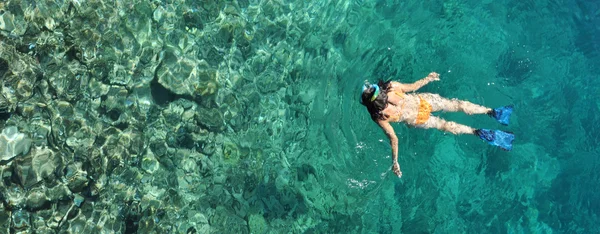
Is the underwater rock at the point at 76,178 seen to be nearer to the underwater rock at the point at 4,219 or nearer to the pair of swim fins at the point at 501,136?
the underwater rock at the point at 4,219

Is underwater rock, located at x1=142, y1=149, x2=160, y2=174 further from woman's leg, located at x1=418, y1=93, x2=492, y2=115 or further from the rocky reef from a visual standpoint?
woman's leg, located at x1=418, y1=93, x2=492, y2=115

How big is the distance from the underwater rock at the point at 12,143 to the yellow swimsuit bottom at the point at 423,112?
219 inches

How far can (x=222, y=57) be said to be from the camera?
800cm

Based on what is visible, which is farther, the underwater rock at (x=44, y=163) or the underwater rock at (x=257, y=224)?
the underwater rock at (x=257, y=224)

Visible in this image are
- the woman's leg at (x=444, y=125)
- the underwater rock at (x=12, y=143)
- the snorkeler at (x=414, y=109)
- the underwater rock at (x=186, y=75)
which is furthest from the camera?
the underwater rock at (x=186, y=75)

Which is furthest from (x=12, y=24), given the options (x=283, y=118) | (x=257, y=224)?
(x=257, y=224)

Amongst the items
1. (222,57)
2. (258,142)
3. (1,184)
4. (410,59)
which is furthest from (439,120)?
(1,184)

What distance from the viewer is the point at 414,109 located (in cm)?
696

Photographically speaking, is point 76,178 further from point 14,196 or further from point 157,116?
point 157,116

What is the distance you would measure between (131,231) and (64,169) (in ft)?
4.36

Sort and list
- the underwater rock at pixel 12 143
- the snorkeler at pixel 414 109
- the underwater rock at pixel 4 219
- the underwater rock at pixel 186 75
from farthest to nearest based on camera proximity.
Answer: the underwater rock at pixel 186 75 < the underwater rock at pixel 12 143 < the underwater rock at pixel 4 219 < the snorkeler at pixel 414 109

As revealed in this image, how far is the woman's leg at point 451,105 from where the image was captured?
7.31 m

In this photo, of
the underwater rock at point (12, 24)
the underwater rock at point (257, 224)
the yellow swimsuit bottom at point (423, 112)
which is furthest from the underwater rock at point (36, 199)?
the yellow swimsuit bottom at point (423, 112)

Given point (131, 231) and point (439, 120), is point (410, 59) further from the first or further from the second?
point (131, 231)
